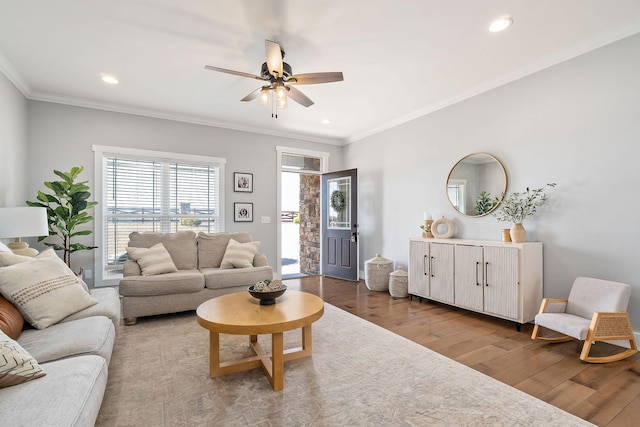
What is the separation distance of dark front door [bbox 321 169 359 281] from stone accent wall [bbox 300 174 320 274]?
47 cm

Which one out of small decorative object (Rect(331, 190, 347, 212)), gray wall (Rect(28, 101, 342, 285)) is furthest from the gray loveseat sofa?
small decorative object (Rect(331, 190, 347, 212))

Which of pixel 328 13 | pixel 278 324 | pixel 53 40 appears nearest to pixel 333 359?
pixel 278 324

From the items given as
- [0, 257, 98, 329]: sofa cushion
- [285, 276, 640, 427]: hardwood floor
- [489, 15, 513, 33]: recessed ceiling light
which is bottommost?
[285, 276, 640, 427]: hardwood floor

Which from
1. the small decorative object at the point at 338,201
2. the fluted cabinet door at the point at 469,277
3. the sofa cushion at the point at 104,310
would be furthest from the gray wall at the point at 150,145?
the fluted cabinet door at the point at 469,277

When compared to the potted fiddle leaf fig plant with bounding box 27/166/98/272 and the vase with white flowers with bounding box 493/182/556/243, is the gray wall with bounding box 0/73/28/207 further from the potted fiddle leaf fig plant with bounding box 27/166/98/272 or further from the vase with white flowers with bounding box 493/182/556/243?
the vase with white flowers with bounding box 493/182/556/243

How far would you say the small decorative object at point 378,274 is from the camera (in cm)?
482

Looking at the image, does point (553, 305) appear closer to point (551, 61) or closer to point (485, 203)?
point (485, 203)

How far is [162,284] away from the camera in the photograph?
336cm

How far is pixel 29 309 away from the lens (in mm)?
1867

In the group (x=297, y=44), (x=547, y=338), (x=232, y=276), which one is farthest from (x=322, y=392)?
(x=297, y=44)

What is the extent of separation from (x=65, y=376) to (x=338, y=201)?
4965 mm

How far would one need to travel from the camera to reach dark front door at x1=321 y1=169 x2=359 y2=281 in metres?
5.63

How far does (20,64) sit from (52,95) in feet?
2.79

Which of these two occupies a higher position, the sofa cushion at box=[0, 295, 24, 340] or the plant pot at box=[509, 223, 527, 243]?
the plant pot at box=[509, 223, 527, 243]
